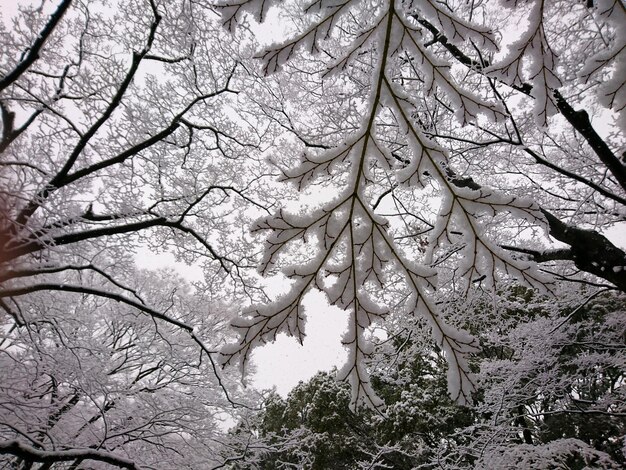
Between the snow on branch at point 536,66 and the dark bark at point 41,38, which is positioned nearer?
the snow on branch at point 536,66

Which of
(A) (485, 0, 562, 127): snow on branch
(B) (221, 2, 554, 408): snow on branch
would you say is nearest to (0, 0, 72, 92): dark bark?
(B) (221, 2, 554, 408): snow on branch

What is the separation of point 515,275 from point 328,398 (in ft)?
32.8

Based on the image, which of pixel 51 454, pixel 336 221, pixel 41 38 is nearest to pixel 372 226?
pixel 336 221

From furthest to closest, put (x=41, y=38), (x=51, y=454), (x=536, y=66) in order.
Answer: (x=51, y=454), (x=41, y=38), (x=536, y=66)

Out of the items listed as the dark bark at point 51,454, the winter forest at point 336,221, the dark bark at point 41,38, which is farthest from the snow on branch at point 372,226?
the dark bark at point 51,454

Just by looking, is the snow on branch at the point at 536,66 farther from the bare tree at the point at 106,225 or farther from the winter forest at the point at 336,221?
the bare tree at the point at 106,225

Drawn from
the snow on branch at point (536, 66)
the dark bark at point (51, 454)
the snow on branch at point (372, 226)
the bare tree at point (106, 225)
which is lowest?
the snow on branch at point (372, 226)

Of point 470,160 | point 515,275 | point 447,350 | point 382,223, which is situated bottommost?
point 447,350

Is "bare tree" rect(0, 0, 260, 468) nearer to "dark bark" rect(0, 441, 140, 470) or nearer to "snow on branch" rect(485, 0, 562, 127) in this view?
"dark bark" rect(0, 441, 140, 470)

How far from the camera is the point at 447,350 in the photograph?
101cm

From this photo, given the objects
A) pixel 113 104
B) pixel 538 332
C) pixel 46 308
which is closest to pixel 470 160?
pixel 538 332

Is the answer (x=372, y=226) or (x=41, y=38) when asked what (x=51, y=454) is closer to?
(x=41, y=38)

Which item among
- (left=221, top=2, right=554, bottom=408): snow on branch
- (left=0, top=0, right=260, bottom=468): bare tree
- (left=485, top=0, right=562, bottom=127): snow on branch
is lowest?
(left=221, top=2, right=554, bottom=408): snow on branch

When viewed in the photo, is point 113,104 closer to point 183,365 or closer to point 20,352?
point 20,352
